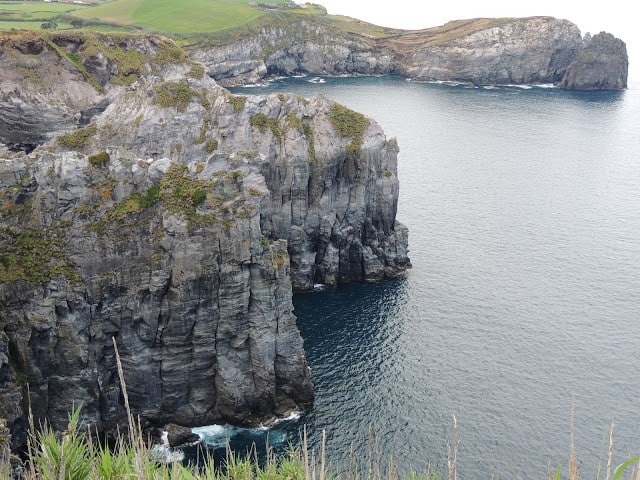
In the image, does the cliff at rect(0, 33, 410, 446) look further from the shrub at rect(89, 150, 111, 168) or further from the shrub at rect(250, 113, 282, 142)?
the shrub at rect(250, 113, 282, 142)

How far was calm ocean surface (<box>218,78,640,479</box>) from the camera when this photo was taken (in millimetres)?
76875

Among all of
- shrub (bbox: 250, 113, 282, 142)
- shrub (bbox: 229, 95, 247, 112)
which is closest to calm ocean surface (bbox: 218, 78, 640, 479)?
shrub (bbox: 250, 113, 282, 142)

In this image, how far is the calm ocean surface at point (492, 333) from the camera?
7688cm

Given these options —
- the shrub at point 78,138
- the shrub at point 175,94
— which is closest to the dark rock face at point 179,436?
the shrub at point 78,138

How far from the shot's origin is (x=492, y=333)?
98250 millimetres

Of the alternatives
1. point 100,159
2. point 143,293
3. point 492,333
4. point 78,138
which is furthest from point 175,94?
point 492,333

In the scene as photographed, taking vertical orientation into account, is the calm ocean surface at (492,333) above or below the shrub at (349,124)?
below

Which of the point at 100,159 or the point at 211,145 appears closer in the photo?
the point at 100,159

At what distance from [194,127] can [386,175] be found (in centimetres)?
3291

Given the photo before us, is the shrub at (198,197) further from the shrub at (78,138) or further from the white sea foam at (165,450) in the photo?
the shrub at (78,138)

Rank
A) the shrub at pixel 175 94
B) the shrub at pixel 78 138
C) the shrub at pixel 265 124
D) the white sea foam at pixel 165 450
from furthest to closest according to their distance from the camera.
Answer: the shrub at pixel 175 94, the shrub at pixel 265 124, the shrub at pixel 78 138, the white sea foam at pixel 165 450

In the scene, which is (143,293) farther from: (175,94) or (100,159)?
(175,94)

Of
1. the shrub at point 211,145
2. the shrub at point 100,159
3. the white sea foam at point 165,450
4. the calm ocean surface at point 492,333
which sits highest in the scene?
the shrub at point 100,159

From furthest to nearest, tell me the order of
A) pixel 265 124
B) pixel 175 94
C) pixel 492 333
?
pixel 175 94 < pixel 265 124 < pixel 492 333
